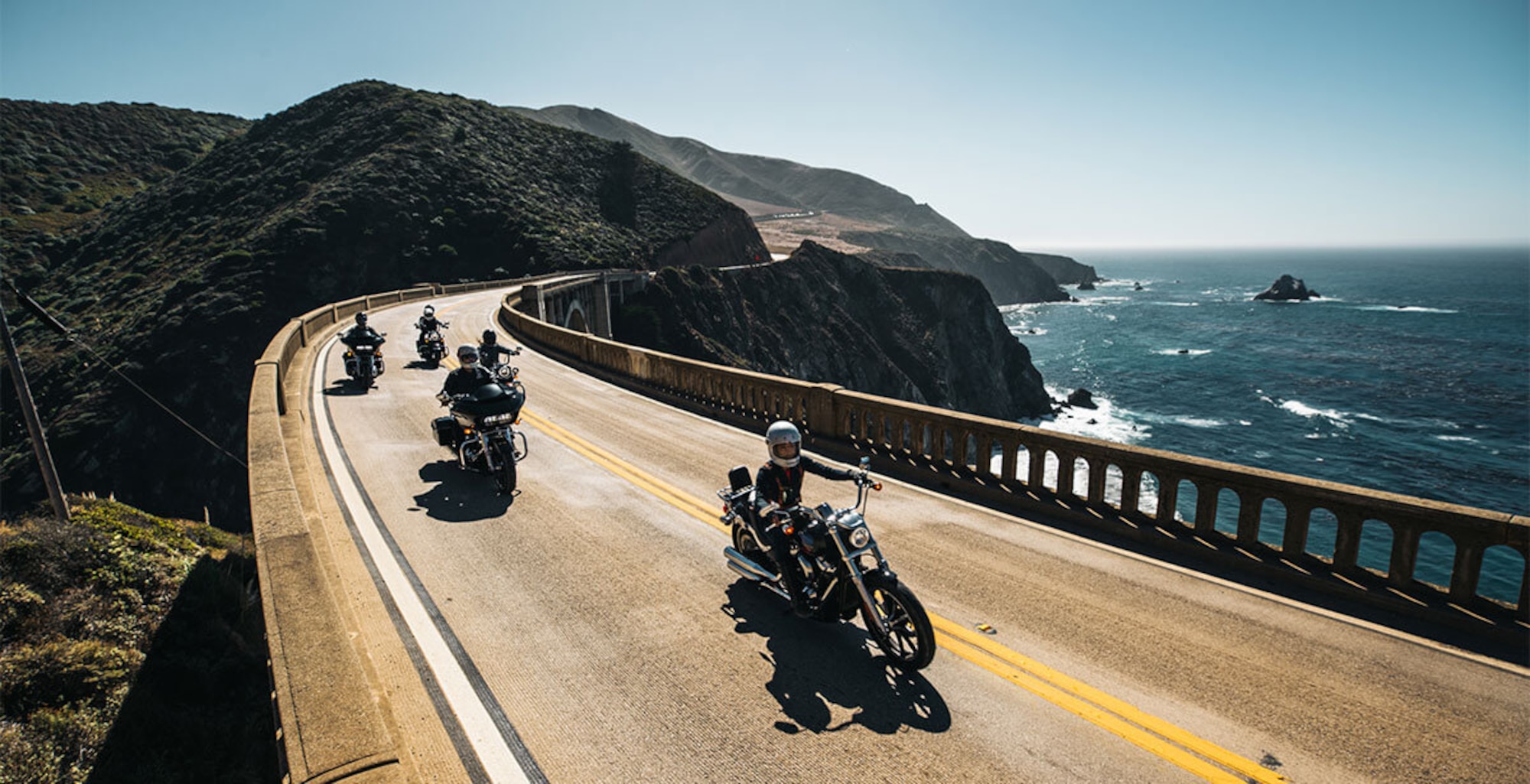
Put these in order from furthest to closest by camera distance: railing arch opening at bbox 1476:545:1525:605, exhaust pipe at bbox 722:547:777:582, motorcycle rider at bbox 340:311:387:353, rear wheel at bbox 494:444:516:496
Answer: railing arch opening at bbox 1476:545:1525:605 → motorcycle rider at bbox 340:311:387:353 → rear wheel at bbox 494:444:516:496 → exhaust pipe at bbox 722:547:777:582

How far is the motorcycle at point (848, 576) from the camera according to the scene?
5.21 metres

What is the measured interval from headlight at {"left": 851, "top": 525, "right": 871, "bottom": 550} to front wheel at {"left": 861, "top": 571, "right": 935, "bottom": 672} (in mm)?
218

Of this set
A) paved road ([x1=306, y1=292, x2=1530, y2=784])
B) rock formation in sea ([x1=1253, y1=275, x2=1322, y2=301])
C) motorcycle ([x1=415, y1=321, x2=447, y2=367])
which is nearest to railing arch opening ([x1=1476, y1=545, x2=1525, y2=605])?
paved road ([x1=306, y1=292, x2=1530, y2=784])

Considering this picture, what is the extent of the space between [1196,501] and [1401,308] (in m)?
160

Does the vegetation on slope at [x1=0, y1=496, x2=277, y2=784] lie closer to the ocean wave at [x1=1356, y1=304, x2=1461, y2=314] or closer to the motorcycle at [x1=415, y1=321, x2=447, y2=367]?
the motorcycle at [x1=415, y1=321, x2=447, y2=367]

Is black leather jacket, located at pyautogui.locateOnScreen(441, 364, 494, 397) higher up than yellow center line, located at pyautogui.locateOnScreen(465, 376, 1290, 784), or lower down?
higher up

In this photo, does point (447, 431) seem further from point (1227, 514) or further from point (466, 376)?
point (1227, 514)

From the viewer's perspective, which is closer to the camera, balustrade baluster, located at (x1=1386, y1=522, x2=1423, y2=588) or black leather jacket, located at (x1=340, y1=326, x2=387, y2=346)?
balustrade baluster, located at (x1=1386, y1=522, x2=1423, y2=588)

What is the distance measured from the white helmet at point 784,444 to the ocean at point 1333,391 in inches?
962

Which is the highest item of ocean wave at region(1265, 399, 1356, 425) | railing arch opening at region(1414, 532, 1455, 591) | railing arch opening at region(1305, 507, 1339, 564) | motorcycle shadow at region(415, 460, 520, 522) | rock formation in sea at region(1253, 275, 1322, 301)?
motorcycle shadow at region(415, 460, 520, 522)

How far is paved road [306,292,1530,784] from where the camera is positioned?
14.8 feet

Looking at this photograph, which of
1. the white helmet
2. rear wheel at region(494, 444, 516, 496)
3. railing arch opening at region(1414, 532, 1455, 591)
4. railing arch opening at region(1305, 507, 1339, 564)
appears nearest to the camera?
the white helmet

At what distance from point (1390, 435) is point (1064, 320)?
8009 cm

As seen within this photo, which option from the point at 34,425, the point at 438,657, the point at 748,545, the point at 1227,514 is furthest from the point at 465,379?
the point at 1227,514
